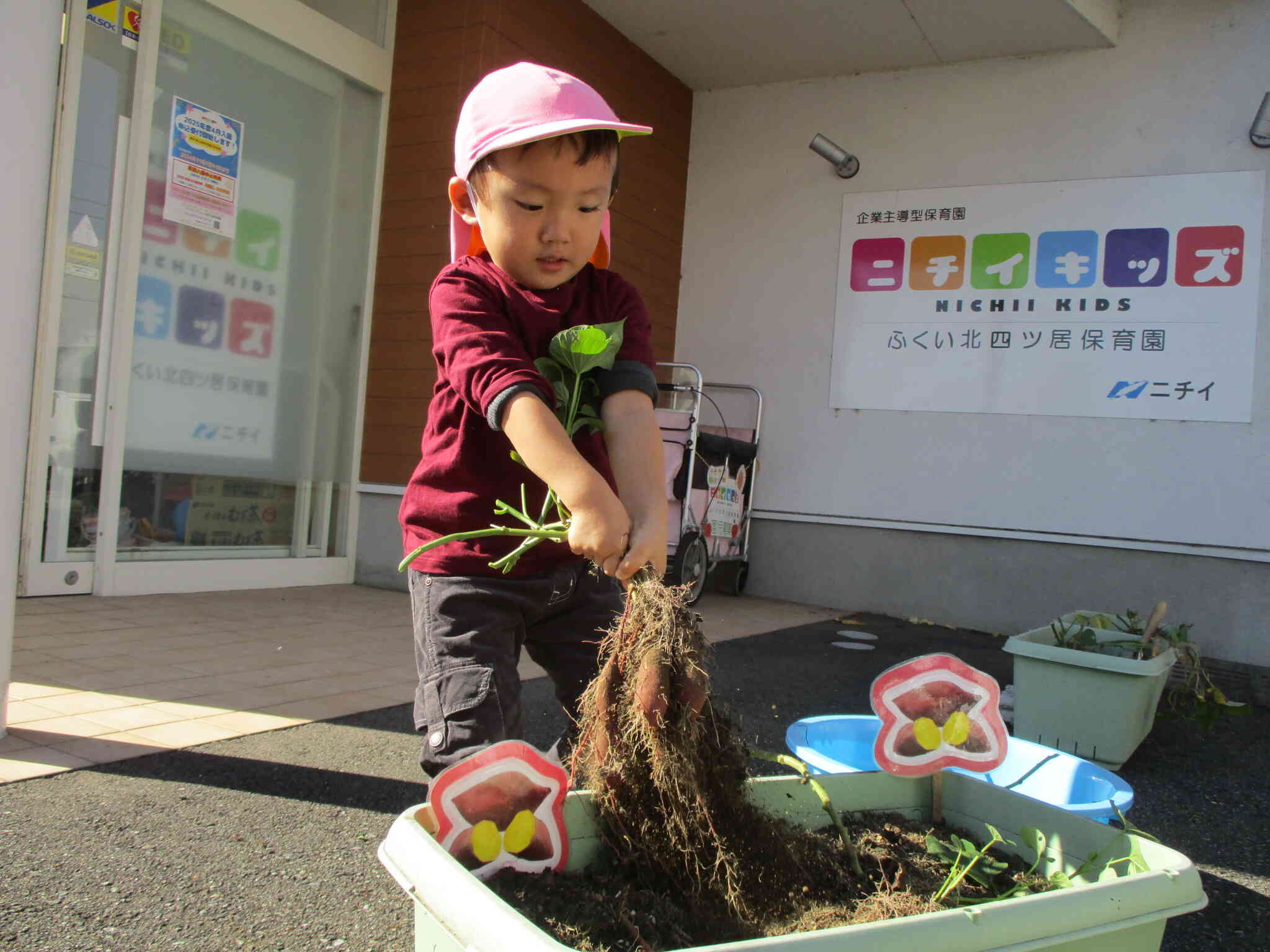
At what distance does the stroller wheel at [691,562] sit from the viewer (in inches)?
198

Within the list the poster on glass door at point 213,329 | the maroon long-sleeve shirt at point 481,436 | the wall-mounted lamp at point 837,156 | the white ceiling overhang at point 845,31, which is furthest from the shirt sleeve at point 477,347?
the wall-mounted lamp at point 837,156

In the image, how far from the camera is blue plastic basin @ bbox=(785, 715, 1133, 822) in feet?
5.61

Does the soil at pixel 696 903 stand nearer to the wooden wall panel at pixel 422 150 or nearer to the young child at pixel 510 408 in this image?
the young child at pixel 510 408

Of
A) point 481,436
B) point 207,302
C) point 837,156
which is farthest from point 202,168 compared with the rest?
point 481,436

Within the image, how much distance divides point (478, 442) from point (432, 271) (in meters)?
3.72

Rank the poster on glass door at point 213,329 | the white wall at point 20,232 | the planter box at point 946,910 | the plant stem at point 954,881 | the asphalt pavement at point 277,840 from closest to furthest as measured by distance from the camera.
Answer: the planter box at point 946,910 → the plant stem at point 954,881 → the asphalt pavement at point 277,840 → the white wall at point 20,232 → the poster on glass door at point 213,329

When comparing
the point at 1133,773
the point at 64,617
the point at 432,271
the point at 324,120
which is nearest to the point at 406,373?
the point at 432,271

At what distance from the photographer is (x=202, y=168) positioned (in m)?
4.36

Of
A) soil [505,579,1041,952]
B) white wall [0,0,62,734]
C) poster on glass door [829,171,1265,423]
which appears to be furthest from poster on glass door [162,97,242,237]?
soil [505,579,1041,952]

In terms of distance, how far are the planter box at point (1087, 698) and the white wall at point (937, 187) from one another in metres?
2.45

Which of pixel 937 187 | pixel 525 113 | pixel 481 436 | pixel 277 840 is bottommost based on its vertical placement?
pixel 277 840

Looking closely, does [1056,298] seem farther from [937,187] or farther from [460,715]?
[460,715]

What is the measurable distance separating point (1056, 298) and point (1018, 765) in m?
3.98

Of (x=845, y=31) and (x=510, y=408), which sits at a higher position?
(x=845, y=31)
